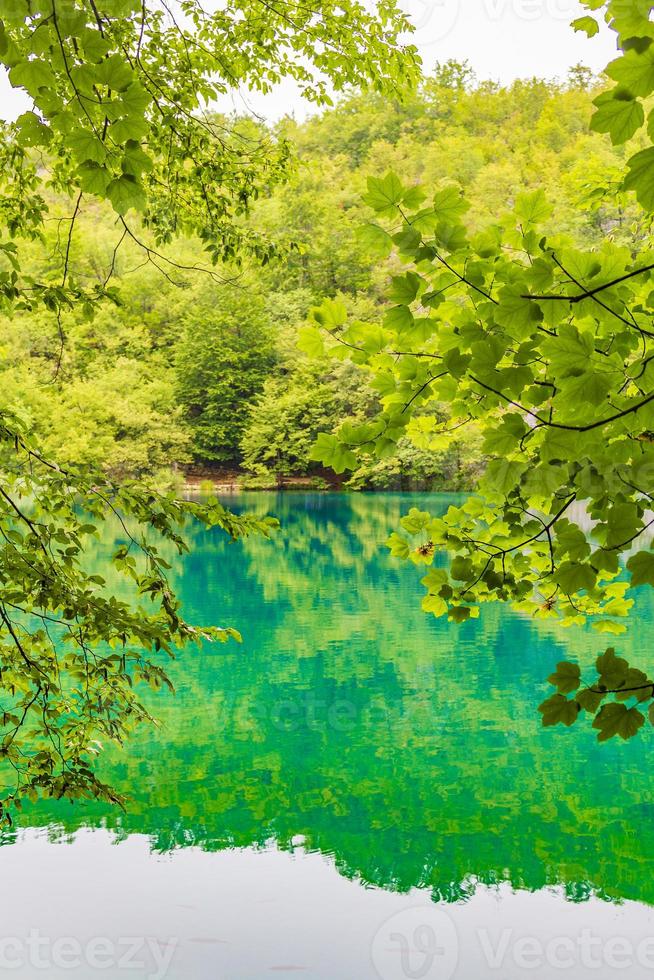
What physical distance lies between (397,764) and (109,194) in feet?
19.6

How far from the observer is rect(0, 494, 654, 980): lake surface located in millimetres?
4277

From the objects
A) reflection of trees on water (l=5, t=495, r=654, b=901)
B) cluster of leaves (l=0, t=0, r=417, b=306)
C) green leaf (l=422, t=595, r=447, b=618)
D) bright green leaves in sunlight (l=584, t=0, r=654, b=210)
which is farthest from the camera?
reflection of trees on water (l=5, t=495, r=654, b=901)

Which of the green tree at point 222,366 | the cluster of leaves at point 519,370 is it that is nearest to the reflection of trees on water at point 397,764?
the cluster of leaves at point 519,370

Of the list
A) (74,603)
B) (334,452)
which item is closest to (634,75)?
(334,452)

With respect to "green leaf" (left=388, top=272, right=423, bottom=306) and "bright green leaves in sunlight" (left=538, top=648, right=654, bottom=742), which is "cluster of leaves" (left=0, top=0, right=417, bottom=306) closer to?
"green leaf" (left=388, top=272, right=423, bottom=306)

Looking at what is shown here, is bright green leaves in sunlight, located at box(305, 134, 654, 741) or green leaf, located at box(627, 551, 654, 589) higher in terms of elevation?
bright green leaves in sunlight, located at box(305, 134, 654, 741)

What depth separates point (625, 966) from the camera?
13.7 ft

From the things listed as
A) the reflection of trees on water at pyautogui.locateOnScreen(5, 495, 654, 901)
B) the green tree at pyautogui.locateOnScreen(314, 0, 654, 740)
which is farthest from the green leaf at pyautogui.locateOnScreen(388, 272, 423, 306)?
the reflection of trees on water at pyautogui.locateOnScreen(5, 495, 654, 901)

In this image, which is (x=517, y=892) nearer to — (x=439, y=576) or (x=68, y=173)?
(x=439, y=576)

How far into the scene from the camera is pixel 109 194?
121 centimetres

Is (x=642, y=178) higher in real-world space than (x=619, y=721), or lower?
higher

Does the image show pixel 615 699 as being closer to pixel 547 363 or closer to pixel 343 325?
pixel 547 363

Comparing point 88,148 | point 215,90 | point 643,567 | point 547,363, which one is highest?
point 215,90

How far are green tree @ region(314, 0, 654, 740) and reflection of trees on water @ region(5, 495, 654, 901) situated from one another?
352 cm
